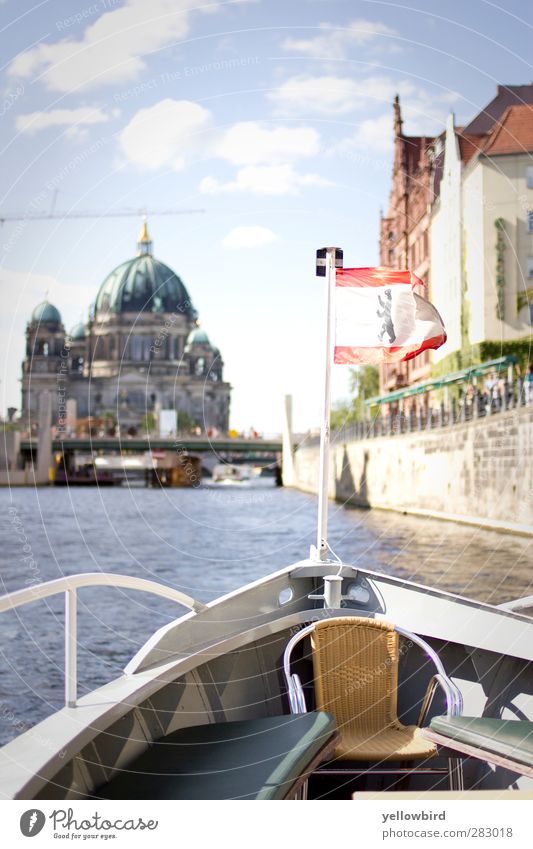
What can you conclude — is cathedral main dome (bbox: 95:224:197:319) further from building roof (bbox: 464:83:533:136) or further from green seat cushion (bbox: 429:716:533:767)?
building roof (bbox: 464:83:533:136)

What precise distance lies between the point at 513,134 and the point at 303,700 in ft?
81.8

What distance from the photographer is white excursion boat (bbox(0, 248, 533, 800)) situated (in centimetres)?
289

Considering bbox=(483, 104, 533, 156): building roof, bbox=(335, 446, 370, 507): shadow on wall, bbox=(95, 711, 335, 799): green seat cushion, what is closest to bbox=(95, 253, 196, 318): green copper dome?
bbox=(95, 711, 335, 799): green seat cushion

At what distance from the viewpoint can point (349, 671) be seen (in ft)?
12.4

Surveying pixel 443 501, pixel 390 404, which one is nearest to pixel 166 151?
pixel 443 501

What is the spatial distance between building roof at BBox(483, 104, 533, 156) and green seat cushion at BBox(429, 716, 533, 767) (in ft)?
77.3

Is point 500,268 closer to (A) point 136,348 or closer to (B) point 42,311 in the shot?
(B) point 42,311

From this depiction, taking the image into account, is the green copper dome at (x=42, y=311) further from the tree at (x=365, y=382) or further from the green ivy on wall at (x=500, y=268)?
the tree at (x=365, y=382)

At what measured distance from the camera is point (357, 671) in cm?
378

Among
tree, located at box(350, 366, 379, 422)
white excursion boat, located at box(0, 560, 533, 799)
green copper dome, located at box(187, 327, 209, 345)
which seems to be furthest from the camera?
tree, located at box(350, 366, 379, 422)

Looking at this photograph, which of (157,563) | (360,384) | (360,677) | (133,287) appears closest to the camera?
(360,677)

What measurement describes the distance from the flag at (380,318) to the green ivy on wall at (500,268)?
21.2 metres

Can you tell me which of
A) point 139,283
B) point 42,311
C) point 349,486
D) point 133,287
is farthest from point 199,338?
point 42,311
